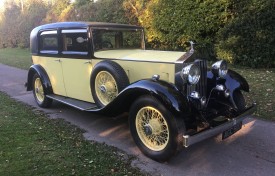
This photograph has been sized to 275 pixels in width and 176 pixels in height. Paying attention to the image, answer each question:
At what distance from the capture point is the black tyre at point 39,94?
6.89 metres

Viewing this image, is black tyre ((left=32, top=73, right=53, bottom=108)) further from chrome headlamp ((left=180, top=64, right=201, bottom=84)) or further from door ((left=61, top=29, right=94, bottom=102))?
chrome headlamp ((left=180, top=64, right=201, bottom=84))

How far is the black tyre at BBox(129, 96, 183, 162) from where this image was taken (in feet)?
12.8

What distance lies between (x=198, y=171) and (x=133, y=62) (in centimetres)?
194

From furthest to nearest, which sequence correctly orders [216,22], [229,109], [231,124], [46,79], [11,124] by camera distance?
[216,22] < [46,79] < [11,124] < [229,109] < [231,124]

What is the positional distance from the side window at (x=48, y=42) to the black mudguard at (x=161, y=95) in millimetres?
2439

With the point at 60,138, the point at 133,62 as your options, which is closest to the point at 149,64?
the point at 133,62

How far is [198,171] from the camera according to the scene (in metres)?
3.90

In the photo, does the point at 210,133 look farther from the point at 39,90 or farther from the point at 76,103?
the point at 39,90

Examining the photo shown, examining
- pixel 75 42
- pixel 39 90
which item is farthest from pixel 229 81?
pixel 39 90

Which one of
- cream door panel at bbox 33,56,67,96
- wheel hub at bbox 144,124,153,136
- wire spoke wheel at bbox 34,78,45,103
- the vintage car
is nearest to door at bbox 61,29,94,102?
the vintage car

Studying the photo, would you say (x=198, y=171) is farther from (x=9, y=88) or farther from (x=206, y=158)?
(x=9, y=88)

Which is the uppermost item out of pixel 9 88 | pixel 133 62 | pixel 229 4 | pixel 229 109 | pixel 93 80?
pixel 229 4

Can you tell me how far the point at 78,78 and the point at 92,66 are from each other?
521mm

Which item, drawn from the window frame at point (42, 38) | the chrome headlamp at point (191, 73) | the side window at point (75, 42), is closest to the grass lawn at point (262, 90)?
the chrome headlamp at point (191, 73)
